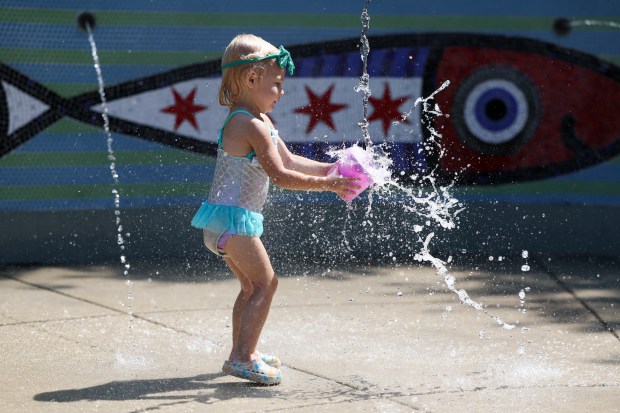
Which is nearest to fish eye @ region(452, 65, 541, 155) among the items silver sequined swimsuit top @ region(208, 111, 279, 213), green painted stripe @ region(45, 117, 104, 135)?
green painted stripe @ region(45, 117, 104, 135)

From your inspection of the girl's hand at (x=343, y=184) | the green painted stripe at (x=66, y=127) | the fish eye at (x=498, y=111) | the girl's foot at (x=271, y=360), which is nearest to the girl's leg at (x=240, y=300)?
the girl's foot at (x=271, y=360)

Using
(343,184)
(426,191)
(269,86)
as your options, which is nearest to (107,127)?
(426,191)

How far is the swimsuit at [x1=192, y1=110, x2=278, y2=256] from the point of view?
16.4 ft

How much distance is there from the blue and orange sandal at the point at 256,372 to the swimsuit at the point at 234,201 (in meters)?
0.52

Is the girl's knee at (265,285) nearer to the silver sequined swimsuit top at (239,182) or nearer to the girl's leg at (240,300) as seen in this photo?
the girl's leg at (240,300)

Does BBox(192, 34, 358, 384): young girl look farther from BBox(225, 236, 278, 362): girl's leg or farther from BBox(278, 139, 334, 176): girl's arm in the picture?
BBox(278, 139, 334, 176): girl's arm

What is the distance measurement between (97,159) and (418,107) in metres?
2.46

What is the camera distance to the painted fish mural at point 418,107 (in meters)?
8.31

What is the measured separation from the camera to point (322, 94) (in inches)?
335

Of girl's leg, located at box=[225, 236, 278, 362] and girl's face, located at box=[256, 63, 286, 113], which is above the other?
girl's face, located at box=[256, 63, 286, 113]

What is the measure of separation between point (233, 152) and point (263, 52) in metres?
0.47

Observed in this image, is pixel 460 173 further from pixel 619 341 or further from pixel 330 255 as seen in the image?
pixel 619 341

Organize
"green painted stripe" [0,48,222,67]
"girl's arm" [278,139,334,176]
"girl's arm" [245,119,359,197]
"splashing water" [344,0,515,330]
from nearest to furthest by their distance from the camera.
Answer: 1. "girl's arm" [245,119,359,197]
2. "girl's arm" [278,139,334,176]
3. "green painted stripe" [0,48,222,67]
4. "splashing water" [344,0,515,330]

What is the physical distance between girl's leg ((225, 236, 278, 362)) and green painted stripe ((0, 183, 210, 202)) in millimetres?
3397
